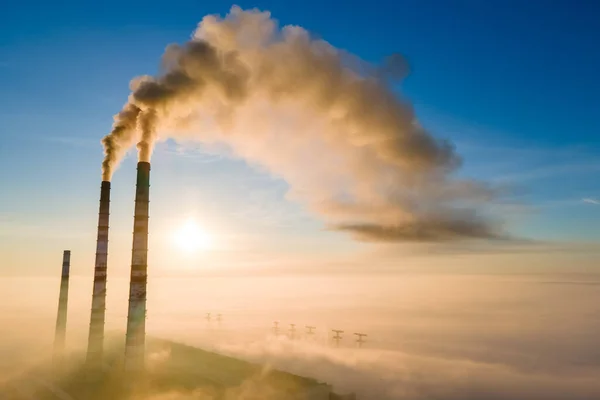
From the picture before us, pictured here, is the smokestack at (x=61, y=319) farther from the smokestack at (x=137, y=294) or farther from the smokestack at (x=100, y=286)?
the smokestack at (x=137, y=294)

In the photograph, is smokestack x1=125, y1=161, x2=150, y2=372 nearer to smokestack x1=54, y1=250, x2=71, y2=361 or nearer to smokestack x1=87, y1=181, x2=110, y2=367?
smokestack x1=87, y1=181, x2=110, y2=367

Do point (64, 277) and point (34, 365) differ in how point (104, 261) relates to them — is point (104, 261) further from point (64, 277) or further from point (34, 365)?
point (34, 365)

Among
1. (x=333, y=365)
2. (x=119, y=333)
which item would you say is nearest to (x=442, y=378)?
(x=333, y=365)

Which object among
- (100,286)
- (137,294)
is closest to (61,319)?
(100,286)

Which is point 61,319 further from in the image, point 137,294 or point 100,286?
point 137,294

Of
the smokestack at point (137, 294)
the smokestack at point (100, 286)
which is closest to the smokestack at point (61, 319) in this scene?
the smokestack at point (100, 286)

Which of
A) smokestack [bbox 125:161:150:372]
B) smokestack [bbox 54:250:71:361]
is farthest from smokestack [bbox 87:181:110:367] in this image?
smokestack [bbox 54:250:71:361]
